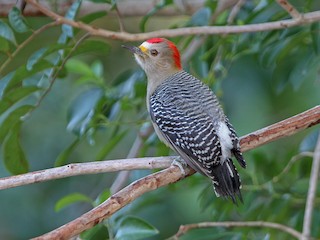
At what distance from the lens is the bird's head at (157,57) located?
5344 mm

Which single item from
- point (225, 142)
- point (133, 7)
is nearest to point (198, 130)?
point (225, 142)

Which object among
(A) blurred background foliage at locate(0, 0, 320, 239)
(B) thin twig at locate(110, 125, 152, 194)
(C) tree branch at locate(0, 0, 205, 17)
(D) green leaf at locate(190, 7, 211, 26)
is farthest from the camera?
→ (C) tree branch at locate(0, 0, 205, 17)

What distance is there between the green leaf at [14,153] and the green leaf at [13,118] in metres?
0.03

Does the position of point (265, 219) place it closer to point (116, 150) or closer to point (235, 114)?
point (235, 114)

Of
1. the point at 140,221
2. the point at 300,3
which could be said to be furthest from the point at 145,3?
the point at 140,221

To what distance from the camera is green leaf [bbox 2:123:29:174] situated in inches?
179

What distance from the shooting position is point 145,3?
5648mm

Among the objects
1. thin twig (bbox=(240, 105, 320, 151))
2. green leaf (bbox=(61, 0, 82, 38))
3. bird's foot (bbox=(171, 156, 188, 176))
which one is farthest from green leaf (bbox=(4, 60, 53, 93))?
thin twig (bbox=(240, 105, 320, 151))

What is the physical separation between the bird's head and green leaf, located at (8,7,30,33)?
109 centimetres

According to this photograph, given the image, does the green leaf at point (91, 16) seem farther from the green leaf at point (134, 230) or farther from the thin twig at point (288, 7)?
the green leaf at point (134, 230)

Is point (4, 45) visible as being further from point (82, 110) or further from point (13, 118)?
point (82, 110)

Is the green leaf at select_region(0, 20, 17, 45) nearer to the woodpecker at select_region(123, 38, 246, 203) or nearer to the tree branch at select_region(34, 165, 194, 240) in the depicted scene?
the woodpecker at select_region(123, 38, 246, 203)

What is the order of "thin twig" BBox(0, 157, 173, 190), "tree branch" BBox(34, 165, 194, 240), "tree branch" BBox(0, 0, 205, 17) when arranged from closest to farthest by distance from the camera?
"tree branch" BBox(34, 165, 194, 240)
"thin twig" BBox(0, 157, 173, 190)
"tree branch" BBox(0, 0, 205, 17)

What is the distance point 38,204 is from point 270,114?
210 cm
